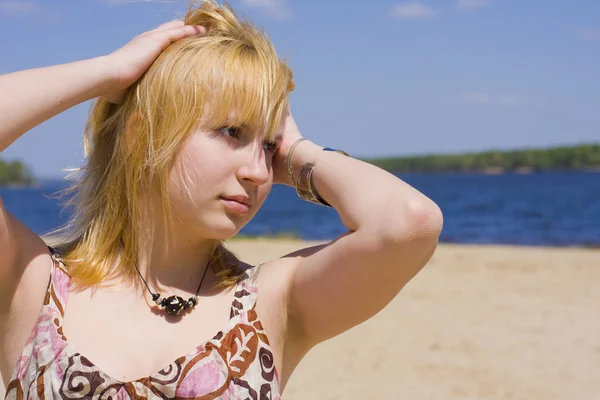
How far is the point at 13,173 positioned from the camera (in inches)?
5089

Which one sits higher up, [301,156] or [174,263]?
[301,156]

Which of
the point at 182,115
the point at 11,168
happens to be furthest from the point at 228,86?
the point at 11,168

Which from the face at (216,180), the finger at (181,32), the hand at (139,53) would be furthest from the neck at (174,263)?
the finger at (181,32)

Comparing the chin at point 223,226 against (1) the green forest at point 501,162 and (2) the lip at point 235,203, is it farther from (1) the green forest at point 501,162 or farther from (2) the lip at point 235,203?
(1) the green forest at point 501,162

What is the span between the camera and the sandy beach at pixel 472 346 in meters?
6.03

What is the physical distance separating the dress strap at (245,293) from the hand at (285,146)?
31 cm

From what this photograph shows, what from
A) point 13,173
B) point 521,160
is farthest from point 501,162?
point 13,173

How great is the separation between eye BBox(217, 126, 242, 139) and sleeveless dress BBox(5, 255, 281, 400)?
1.65ft

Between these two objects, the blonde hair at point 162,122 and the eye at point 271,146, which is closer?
the blonde hair at point 162,122

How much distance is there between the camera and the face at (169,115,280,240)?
1.88 m

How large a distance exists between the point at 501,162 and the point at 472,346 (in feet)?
459

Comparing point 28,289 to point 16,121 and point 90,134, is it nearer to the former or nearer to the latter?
point 16,121

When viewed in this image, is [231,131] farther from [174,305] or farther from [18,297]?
[18,297]

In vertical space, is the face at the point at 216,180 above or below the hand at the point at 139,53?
below
